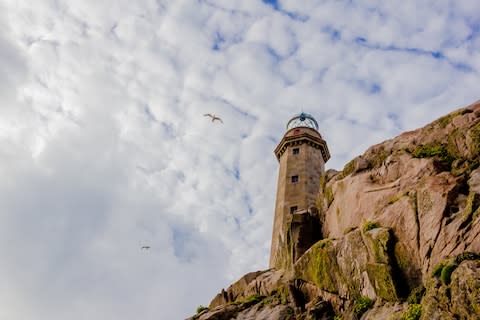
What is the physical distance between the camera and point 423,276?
1947cm

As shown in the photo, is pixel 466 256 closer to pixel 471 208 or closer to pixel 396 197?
pixel 471 208

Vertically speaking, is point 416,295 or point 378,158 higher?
point 378,158

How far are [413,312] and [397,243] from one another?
3876mm

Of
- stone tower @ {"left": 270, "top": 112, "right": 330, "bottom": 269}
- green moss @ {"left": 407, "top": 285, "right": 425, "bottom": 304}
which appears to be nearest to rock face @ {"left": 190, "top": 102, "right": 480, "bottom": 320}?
green moss @ {"left": 407, "top": 285, "right": 425, "bottom": 304}

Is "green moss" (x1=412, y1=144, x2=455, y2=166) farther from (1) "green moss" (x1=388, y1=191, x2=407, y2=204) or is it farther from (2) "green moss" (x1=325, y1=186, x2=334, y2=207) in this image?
(2) "green moss" (x1=325, y1=186, x2=334, y2=207)

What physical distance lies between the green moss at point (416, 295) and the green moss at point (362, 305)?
233cm

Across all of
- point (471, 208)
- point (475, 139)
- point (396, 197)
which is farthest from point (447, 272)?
point (475, 139)

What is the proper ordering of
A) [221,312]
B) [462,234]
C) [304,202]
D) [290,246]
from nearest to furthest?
[462,234], [221,312], [290,246], [304,202]

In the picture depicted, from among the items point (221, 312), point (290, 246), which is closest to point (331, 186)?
point (290, 246)

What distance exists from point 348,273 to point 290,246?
27.5 feet

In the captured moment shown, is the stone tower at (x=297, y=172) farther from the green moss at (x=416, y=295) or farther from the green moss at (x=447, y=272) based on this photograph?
the green moss at (x=447, y=272)

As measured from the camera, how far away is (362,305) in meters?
21.6

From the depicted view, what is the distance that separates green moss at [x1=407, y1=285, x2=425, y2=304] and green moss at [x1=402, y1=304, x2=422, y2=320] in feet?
1.72

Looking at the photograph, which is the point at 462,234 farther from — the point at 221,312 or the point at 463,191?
the point at 221,312
